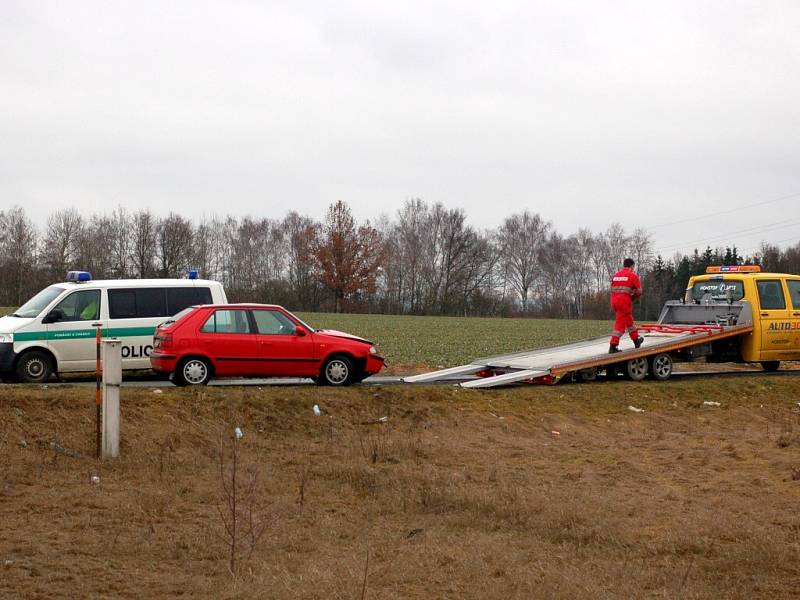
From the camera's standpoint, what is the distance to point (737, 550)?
7355mm


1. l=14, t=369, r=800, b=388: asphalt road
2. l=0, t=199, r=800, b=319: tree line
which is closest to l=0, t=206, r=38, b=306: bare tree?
l=0, t=199, r=800, b=319: tree line

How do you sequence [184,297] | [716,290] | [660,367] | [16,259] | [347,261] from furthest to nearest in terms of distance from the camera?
1. [347,261]
2. [16,259]
3. [716,290]
4. [660,367]
5. [184,297]

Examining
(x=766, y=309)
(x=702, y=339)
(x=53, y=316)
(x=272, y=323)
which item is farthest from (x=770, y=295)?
(x=53, y=316)

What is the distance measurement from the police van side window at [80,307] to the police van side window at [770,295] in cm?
1348

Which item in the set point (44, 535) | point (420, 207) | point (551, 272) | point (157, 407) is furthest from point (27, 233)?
point (44, 535)

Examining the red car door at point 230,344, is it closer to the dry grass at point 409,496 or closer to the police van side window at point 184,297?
the dry grass at point 409,496

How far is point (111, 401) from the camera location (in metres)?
11.0

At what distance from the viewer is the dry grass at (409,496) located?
669 cm

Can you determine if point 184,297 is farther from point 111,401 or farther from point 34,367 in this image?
point 111,401

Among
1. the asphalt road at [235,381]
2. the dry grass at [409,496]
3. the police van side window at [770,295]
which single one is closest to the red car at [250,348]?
the asphalt road at [235,381]

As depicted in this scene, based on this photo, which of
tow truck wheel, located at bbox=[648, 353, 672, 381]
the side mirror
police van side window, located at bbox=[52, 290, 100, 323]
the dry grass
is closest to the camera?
the dry grass

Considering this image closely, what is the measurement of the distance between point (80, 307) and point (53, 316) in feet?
1.74

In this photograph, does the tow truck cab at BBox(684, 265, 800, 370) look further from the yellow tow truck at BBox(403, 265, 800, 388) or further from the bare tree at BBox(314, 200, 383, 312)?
the bare tree at BBox(314, 200, 383, 312)

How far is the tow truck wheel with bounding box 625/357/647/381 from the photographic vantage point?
1777 centimetres
